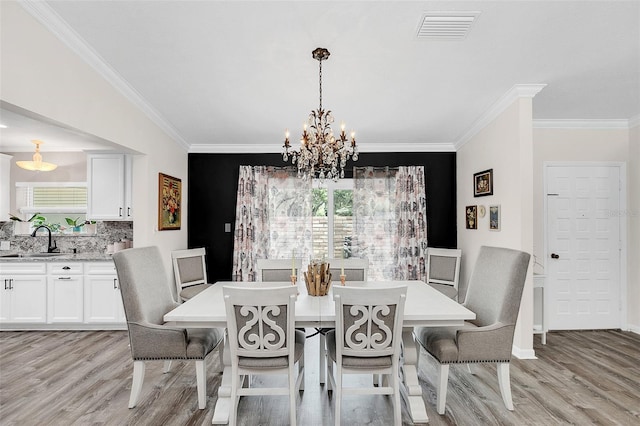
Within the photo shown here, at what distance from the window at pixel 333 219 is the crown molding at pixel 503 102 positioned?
194 cm

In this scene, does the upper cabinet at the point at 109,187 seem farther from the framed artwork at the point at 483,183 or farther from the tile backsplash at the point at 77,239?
the framed artwork at the point at 483,183

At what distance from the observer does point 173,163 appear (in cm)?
490

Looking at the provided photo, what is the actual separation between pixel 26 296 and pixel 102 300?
0.90m

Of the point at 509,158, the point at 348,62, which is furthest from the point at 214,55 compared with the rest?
the point at 509,158

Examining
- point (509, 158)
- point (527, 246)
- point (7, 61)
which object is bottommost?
point (527, 246)

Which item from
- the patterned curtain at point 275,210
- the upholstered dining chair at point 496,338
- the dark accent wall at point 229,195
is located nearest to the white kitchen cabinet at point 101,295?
the dark accent wall at point 229,195

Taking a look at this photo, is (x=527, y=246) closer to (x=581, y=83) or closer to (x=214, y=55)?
(x=581, y=83)

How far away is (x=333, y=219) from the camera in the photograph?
5660 millimetres

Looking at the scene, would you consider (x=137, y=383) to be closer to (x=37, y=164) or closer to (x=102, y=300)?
(x=102, y=300)

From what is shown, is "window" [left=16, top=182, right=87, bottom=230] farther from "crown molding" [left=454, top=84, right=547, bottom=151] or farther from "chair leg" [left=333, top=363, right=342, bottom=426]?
"crown molding" [left=454, top=84, right=547, bottom=151]

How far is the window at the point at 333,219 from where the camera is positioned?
564cm

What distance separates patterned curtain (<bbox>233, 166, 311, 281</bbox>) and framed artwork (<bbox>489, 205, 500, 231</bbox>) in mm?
2581

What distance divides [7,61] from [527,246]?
403 centimetres

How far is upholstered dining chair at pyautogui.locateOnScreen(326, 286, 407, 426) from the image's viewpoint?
2.17 metres
